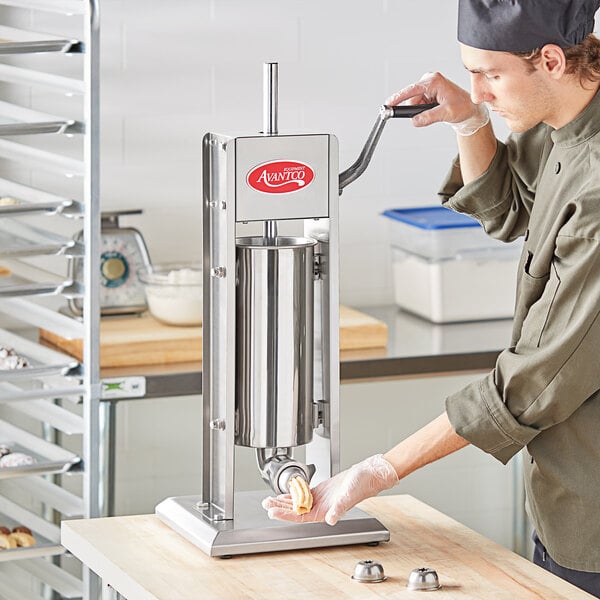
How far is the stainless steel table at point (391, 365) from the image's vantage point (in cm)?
338

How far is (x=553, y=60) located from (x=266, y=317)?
562 millimetres

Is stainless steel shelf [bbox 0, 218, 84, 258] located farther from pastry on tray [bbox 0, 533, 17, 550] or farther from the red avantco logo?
the red avantco logo

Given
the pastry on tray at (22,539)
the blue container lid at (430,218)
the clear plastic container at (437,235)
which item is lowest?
the pastry on tray at (22,539)

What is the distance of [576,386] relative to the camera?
6.34ft

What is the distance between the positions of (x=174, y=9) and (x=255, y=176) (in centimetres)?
212

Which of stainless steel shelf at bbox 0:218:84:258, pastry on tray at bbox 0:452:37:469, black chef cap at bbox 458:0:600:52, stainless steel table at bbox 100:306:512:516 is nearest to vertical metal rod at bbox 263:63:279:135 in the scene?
black chef cap at bbox 458:0:600:52

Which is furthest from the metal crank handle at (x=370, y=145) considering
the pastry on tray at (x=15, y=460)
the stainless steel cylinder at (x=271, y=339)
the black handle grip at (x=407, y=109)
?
the pastry on tray at (x=15, y=460)

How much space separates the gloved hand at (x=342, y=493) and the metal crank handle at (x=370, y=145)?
0.42 m

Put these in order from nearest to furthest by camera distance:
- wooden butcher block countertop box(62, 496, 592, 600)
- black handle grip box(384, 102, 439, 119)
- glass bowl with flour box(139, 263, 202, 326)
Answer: wooden butcher block countertop box(62, 496, 592, 600), black handle grip box(384, 102, 439, 119), glass bowl with flour box(139, 263, 202, 326)

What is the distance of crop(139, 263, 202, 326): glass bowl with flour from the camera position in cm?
363

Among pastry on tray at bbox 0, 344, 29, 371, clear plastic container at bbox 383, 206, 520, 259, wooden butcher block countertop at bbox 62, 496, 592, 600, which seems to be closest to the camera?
wooden butcher block countertop at bbox 62, 496, 592, 600

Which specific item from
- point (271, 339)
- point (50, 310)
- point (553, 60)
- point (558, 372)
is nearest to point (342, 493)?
point (271, 339)

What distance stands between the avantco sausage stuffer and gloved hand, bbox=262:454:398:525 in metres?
0.03

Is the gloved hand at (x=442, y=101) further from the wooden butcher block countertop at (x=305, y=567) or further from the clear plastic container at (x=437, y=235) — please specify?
the clear plastic container at (x=437, y=235)
